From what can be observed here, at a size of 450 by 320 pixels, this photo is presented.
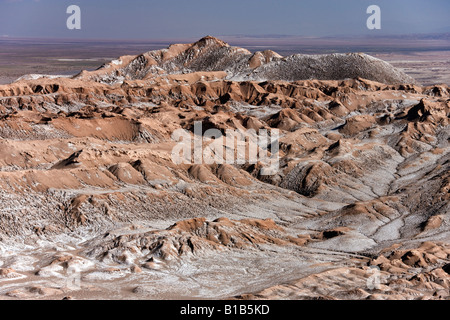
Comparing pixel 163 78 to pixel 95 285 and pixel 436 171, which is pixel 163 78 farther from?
pixel 95 285

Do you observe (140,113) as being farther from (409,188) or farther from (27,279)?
(27,279)

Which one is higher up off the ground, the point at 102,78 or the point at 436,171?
the point at 102,78

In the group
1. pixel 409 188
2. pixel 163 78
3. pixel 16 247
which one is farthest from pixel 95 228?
pixel 163 78

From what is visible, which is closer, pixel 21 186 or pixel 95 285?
pixel 95 285

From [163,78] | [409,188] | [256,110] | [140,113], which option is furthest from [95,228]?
[163,78]
